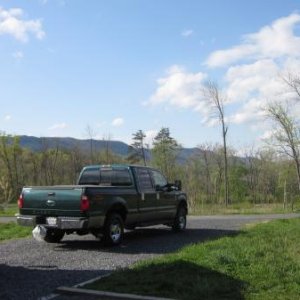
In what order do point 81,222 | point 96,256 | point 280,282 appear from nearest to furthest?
point 280,282
point 96,256
point 81,222

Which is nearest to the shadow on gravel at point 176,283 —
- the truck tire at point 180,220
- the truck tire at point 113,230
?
the truck tire at point 113,230

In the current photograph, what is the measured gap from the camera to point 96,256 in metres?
11.3

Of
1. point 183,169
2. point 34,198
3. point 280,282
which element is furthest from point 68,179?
point 280,282

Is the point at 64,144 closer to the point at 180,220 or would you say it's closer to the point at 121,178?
the point at 180,220

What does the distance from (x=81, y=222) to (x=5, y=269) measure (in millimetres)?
2944

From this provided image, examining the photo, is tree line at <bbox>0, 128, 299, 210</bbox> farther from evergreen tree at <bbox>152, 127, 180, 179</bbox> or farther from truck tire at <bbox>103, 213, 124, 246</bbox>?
truck tire at <bbox>103, 213, 124, 246</bbox>

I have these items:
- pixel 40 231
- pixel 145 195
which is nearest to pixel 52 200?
pixel 40 231

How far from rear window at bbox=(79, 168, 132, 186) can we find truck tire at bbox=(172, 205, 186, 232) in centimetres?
307

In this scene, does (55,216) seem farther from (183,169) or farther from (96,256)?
(183,169)

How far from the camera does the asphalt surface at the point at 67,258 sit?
8.22 meters

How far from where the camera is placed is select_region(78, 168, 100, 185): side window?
15.0 m

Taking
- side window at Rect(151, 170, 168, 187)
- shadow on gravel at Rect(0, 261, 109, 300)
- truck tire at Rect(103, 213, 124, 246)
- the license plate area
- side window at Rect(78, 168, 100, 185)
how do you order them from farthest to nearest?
side window at Rect(151, 170, 168, 187) < side window at Rect(78, 168, 100, 185) < truck tire at Rect(103, 213, 124, 246) < the license plate area < shadow on gravel at Rect(0, 261, 109, 300)

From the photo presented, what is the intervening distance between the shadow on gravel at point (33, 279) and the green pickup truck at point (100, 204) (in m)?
2.56

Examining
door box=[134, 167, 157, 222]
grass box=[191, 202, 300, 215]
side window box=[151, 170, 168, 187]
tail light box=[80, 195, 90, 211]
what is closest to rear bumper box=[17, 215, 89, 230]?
tail light box=[80, 195, 90, 211]
